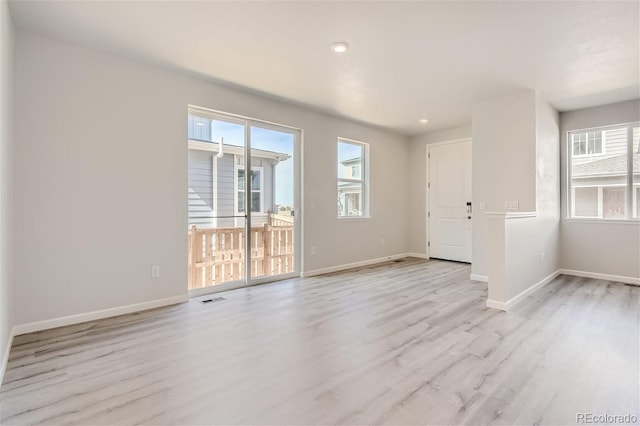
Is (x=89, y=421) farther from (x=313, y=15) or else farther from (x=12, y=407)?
(x=313, y=15)

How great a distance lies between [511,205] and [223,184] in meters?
3.97

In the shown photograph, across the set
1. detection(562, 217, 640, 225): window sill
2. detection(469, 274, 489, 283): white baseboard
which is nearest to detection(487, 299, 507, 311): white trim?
detection(469, 274, 489, 283): white baseboard

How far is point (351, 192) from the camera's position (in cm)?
600

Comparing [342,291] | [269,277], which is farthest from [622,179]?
[269,277]

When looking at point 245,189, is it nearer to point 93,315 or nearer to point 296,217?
point 296,217

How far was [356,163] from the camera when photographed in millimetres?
6117

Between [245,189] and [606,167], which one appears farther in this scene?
[606,167]

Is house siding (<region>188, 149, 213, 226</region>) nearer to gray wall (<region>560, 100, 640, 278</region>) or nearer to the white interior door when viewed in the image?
the white interior door

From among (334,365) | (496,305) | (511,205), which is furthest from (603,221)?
(334,365)

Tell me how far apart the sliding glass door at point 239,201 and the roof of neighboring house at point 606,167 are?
4.54m

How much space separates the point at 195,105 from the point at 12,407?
314 centimetres

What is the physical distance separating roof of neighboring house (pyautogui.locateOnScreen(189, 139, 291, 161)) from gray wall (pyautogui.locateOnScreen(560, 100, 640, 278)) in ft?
15.1

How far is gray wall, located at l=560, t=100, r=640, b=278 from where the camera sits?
4.55 m

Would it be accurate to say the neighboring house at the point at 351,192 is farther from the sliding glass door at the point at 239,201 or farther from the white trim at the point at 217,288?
the white trim at the point at 217,288
